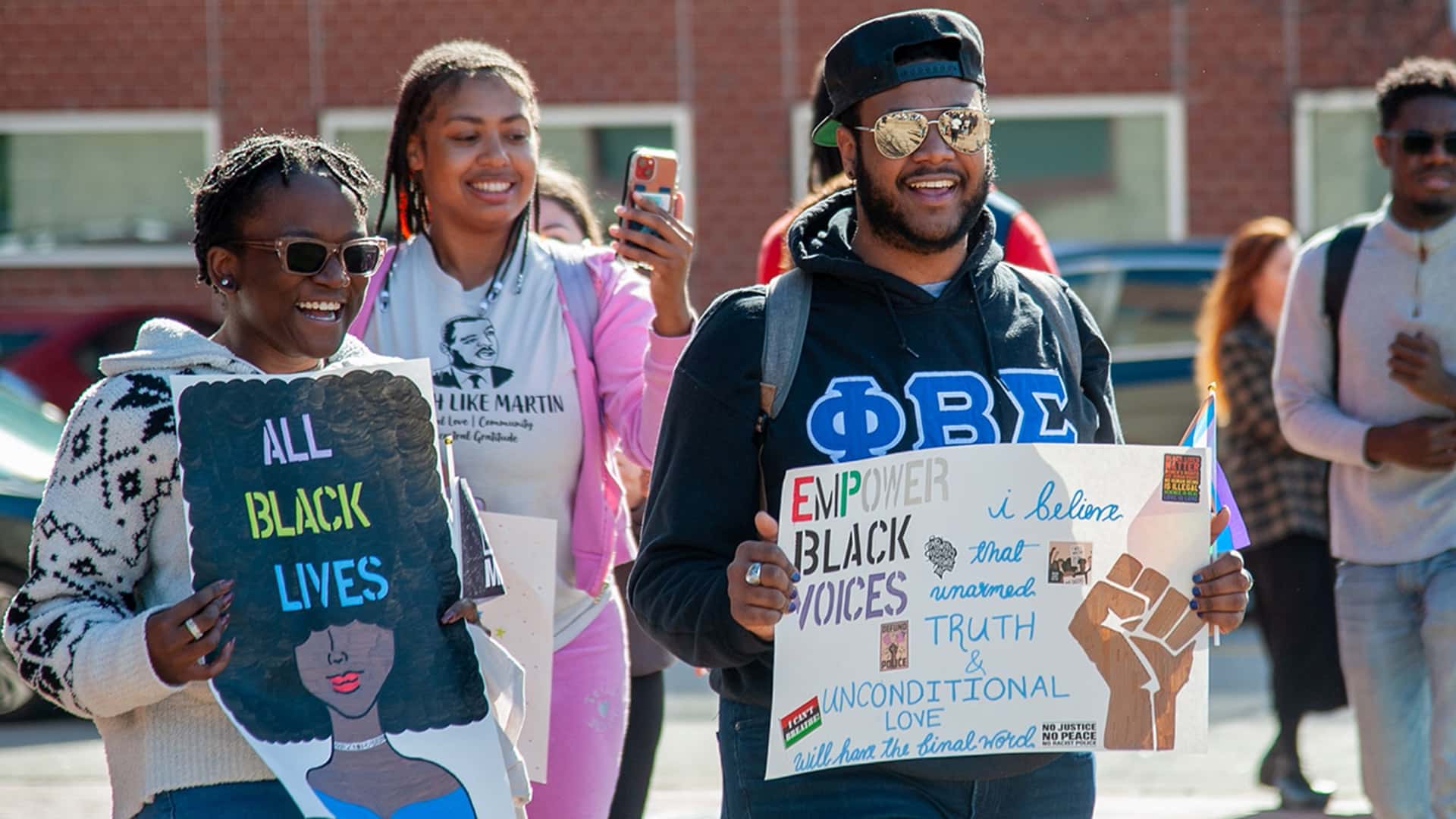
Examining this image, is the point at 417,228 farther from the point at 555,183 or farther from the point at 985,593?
the point at 985,593

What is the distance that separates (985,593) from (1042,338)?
1.56ft

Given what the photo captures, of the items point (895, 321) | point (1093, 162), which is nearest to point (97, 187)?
point (1093, 162)

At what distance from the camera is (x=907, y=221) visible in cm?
319

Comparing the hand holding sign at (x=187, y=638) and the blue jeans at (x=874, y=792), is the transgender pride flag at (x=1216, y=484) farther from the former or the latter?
the hand holding sign at (x=187, y=638)

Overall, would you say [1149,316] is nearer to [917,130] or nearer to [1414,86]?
[1414,86]

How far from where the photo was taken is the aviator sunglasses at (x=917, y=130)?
124 inches

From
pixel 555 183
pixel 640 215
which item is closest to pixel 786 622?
pixel 640 215

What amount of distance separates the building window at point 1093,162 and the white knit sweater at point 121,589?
13.3 metres

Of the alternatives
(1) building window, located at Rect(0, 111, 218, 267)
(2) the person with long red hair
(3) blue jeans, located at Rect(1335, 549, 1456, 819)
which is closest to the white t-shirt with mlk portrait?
(3) blue jeans, located at Rect(1335, 549, 1456, 819)

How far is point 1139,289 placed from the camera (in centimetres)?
1027

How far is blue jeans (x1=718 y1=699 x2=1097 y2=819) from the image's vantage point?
9.95 ft

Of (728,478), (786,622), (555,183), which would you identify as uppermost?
(555,183)

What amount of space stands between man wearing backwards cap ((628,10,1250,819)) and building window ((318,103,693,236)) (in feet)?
42.9

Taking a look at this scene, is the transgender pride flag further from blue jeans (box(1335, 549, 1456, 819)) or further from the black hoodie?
blue jeans (box(1335, 549, 1456, 819))
